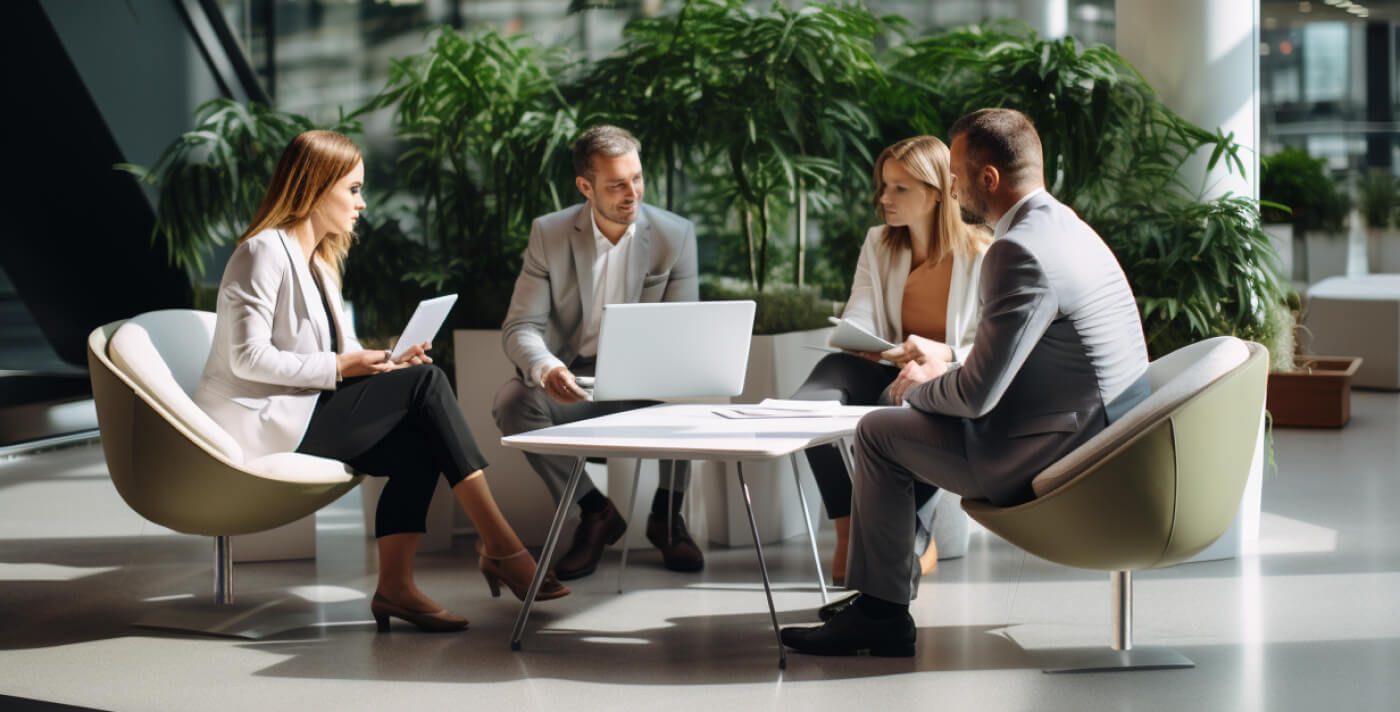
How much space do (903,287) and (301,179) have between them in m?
1.71

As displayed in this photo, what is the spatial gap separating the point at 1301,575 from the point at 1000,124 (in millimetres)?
1780

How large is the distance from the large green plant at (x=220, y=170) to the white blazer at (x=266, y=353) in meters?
1.67

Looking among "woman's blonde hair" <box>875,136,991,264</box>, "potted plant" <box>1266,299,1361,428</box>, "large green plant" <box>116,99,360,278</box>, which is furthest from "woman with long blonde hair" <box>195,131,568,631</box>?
"potted plant" <box>1266,299,1361,428</box>

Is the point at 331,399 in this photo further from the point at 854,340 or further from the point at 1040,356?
the point at 1040,356

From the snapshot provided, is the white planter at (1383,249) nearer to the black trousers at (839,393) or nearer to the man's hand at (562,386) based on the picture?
the black trousers at (839,393)

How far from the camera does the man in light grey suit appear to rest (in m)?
4.14

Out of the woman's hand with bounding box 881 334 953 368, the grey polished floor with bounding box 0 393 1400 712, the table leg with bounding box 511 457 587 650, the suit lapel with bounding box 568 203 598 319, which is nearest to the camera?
the grey polished floor with bounding box 0 393 1400 712

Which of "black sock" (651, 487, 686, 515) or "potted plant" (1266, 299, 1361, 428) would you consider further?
"potted plant" (1266, 299, 1361, 428)

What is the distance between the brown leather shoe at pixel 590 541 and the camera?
4.12 metres

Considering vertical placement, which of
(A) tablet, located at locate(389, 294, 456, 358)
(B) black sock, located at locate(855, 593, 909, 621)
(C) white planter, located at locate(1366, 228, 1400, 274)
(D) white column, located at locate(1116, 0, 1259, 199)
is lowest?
(B) black sock, located at locate(855, 593, 909, 621)

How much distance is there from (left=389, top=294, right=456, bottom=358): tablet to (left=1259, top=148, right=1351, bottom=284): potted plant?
22.9ft

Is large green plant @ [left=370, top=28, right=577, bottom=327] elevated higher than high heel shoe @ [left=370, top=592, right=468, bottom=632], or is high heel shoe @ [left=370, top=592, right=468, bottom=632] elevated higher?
large green plant @ [left=370, top=28, right=577, bottom=327]

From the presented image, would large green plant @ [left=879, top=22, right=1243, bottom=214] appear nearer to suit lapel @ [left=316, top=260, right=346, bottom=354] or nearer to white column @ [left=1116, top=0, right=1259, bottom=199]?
white column @ [left=1116, top=0, right=1259, bottom=199]

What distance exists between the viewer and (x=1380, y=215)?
9117 mm
